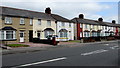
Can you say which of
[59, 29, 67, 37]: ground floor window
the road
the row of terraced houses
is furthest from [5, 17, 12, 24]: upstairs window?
the road

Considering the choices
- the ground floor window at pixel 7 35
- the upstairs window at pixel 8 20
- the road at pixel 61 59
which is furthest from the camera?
the upstairs window at pixel 8 20

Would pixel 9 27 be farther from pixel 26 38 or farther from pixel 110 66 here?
pixel 110 66

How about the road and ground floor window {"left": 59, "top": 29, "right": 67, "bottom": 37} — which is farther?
ground floor window {"left": 59, "top": 29, "right": 67, "bottom": 37}

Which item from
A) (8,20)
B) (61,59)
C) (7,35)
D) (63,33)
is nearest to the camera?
(61,59)

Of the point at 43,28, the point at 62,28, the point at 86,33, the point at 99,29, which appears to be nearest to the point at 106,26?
the point at 99,29

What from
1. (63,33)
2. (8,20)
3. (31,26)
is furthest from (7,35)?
(63,33)

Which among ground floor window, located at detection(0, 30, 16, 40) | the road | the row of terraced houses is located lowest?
the road

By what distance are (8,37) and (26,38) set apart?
4.34 m

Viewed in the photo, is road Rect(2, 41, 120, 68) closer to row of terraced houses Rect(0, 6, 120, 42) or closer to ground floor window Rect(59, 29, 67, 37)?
row of terraced houses Rect(0, 6, 120, 42)

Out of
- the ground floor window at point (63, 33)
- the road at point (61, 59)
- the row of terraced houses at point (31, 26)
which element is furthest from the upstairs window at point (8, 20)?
the road at point (61, 59)

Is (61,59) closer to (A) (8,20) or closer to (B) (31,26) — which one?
(A) (8,20)

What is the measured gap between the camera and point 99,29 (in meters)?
59.5

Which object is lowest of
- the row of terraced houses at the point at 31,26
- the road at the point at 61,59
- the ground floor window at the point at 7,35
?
the road at the point at 61,59

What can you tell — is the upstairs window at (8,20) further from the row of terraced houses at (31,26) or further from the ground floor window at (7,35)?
the ground floor window at (7,35)
